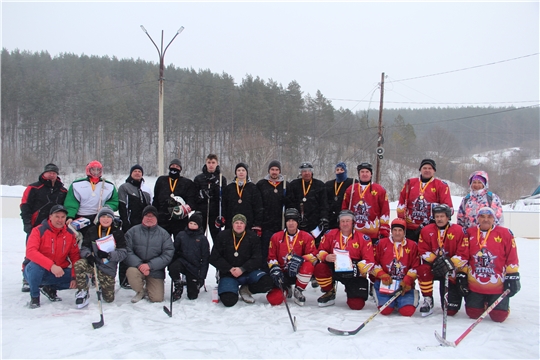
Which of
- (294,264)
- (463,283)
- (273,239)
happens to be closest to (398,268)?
(463,283)

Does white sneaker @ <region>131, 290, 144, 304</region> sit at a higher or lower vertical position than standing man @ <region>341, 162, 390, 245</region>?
lower

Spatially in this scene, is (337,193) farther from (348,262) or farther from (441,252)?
(441,252)

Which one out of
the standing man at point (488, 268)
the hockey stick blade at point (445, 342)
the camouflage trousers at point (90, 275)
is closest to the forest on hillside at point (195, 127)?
the camouflage trousers at point (90, 275)

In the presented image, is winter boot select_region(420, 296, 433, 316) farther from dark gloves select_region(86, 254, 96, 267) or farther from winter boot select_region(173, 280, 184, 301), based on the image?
dark gloves select_region(86, 254, 96, 267)

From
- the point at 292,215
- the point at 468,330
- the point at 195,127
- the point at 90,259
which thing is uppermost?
the point at 195,127

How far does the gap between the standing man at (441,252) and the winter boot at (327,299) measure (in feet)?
3.74

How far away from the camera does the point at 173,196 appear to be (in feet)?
19.5

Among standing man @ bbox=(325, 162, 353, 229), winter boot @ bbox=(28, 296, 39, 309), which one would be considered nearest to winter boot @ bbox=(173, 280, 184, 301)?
winter boot @ bbox=(28, 296, 39, 309)

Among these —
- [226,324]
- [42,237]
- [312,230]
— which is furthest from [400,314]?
[42,237]

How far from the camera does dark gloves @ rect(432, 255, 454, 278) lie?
4598 mm

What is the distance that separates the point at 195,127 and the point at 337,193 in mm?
32431

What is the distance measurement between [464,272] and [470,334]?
83 centimetres

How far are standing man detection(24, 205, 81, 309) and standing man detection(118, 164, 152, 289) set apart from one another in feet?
2.84

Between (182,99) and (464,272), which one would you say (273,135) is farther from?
(464,272)
